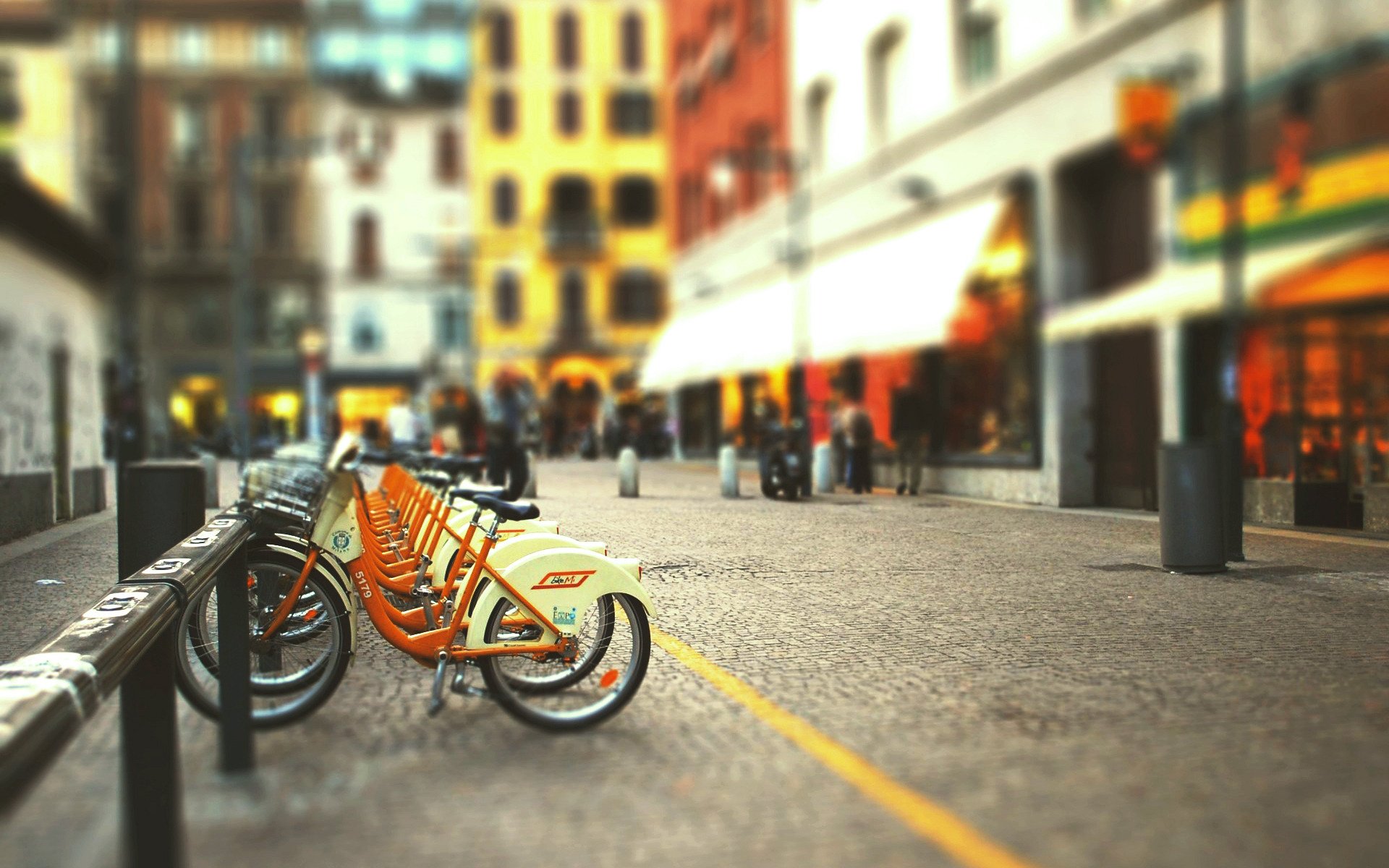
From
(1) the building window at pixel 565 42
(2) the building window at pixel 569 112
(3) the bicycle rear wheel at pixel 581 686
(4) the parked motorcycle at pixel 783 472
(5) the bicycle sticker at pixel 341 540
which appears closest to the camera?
(3) the bicycle rear wheel at pixel 581 686

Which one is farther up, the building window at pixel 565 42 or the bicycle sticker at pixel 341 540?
the building window at pixel 565 42

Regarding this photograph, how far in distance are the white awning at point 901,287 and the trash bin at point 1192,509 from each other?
980 cm

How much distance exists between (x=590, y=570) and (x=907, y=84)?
64.0 ft

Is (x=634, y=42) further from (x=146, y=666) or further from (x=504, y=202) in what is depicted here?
(x=146, y=666)

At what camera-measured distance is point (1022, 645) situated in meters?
7.58

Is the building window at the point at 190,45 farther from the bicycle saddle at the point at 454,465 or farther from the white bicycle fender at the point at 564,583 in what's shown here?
the white bicycle fender at the point at 564,583

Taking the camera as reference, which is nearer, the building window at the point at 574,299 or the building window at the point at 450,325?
the building window at the point at 450,325

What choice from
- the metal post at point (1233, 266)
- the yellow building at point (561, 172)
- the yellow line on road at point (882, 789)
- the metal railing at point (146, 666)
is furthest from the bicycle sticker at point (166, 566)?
the yellow building at point (561, 172)

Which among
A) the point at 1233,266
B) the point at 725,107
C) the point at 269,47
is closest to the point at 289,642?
the point at 1233,266

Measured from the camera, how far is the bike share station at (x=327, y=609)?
3.78 metres

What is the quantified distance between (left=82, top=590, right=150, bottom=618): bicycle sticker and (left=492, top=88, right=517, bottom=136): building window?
5509 cm

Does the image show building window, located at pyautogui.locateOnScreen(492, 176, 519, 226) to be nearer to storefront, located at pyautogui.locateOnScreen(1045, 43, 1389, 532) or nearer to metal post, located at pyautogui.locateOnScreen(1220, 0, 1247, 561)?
storefront, located at pyautogui.locateOnScreen(1045, 43, 1389, 532)

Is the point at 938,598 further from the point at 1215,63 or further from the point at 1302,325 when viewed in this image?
the point at 1215,63

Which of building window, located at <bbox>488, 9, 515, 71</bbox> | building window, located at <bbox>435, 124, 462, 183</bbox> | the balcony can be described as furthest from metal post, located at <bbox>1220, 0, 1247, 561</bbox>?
building window, located at <bbox>435, 124, 462, 183</bbox>
